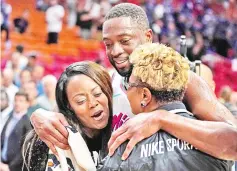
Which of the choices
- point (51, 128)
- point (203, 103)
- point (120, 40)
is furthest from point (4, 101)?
point (203, 103)

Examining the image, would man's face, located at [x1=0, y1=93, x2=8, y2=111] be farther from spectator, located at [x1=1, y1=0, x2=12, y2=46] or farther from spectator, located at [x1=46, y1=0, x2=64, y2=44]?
spectator, located at [x1=46, y1=0, x2=64, y2=44]

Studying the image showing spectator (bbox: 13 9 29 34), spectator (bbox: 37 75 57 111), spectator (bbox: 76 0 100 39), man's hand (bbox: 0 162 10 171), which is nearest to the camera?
man's hand (bbox: 0 162 10 171)

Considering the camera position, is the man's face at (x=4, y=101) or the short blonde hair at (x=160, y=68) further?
the man's face at (x=4, y=101)

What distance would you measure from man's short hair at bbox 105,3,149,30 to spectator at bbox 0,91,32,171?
10.6 ft

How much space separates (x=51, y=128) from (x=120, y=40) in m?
0.61

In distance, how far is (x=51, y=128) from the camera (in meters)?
3.08

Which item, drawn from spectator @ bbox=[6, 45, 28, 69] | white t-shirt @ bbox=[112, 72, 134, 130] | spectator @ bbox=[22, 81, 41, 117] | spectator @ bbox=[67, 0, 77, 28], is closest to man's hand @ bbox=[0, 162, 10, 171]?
spectator @ bbox=[22, 81, 41, 117]

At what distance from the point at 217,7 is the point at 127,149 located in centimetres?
1907

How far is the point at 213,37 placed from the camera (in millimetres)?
18312

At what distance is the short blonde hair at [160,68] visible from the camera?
254cm

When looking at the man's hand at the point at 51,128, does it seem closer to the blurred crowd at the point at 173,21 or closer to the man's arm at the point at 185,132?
the man's arm at the point at 185,132

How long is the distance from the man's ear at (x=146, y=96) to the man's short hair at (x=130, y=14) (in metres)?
0.89

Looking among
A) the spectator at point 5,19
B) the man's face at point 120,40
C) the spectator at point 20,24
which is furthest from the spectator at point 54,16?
the man's face at point 120,40

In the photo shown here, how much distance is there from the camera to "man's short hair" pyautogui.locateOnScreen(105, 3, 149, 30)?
339cm
